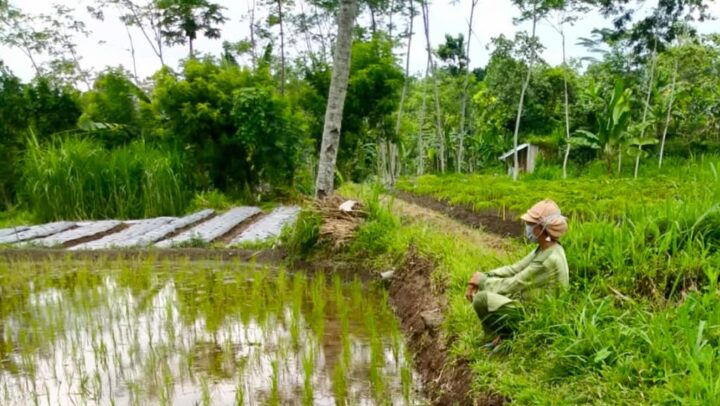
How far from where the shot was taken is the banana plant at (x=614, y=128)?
14477 millimetres

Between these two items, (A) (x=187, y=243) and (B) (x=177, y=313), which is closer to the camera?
(B) (x=177, y=313)

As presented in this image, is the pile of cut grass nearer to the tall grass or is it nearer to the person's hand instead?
the person's hand

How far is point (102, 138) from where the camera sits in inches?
579

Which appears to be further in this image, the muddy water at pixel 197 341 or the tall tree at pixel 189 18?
Result: the tall tree at pixel 189 18

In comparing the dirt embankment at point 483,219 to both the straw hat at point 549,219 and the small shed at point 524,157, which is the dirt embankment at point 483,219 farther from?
the small shed at point 524,157

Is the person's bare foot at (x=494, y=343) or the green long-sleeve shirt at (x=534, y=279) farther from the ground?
the green long-sleeve shirt at (x=534, y=279)

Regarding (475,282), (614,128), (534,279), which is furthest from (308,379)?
(614,128)

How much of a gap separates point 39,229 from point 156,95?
14.1 feet

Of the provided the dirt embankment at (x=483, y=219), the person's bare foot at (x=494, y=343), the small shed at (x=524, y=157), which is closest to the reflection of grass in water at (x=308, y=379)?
the person's bare foot at (x=494, y=343)

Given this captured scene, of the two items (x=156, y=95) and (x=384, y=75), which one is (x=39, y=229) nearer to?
(x=156, y=95)

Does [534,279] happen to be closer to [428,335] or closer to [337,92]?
[428,335]

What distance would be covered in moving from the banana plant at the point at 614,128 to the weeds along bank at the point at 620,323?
10.9 metres

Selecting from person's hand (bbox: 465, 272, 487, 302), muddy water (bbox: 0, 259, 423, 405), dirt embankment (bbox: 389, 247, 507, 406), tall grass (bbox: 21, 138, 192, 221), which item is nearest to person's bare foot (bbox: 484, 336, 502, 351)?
dirt embankment (bbox: 389, 247, 507, 406)

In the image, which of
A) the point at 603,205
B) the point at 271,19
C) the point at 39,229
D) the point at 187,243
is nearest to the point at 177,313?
the point at 187,243
